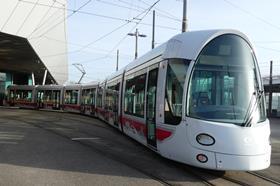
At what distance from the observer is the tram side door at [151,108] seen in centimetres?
1124

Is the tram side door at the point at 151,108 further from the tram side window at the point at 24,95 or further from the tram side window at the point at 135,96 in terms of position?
the tram side window at the point at 24,95

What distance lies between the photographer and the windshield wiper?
9.05 m

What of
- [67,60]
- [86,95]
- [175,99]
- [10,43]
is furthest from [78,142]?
[67,60]

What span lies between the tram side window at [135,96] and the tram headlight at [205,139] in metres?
3.66

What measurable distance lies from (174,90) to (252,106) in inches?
68.2

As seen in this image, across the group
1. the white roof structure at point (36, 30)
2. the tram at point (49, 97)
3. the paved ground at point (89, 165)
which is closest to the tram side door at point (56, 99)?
the tram at point (49, 97)

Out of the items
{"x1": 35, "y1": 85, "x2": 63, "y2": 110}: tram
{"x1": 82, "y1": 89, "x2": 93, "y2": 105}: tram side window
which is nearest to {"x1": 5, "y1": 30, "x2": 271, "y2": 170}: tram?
{"x1": 82, "y1": 89, "x2": 93, "y2": 105}: tram side window

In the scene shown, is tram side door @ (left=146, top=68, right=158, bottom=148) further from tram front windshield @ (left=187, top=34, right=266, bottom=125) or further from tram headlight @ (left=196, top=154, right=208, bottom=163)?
tram headlight @ (left=196, top=154, right=208, bottom=163)

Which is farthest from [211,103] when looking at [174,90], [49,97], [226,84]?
[49,97]

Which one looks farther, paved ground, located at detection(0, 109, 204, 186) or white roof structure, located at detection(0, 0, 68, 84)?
white roof structure, located at detection(0, 0, 68, 84)

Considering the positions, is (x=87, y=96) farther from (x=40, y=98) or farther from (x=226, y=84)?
(x=226, y=84)

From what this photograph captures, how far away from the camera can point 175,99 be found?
991 cm

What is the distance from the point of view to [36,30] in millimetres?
40719

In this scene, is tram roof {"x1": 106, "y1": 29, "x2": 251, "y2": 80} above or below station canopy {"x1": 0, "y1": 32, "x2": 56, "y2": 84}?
below
